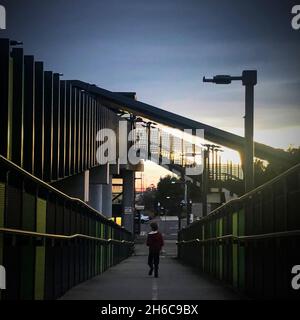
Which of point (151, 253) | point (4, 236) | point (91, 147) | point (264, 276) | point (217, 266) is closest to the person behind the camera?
point (4, 236)

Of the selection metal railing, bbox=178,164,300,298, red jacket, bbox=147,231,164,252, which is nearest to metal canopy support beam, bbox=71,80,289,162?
red jacket, bbox=147,231,164,252

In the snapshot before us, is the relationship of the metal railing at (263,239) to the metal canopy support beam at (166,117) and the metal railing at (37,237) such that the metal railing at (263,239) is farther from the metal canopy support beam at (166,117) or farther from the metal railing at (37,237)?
the metal canopy support beam at (166,117)

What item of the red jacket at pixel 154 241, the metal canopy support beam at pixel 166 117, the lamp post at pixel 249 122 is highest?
the metal canopy support beam at pixel 166 117

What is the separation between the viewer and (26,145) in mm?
19156

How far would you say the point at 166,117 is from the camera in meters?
65.9

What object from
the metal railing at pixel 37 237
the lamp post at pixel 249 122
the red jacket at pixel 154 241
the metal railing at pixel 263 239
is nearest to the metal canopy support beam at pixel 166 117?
the red jacket at pixel 154 241

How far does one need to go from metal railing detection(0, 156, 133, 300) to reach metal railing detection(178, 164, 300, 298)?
2.96 metres

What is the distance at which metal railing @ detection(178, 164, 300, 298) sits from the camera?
352 inches

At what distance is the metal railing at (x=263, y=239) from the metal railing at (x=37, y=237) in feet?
9.72

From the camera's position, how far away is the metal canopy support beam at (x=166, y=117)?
60.7 meters

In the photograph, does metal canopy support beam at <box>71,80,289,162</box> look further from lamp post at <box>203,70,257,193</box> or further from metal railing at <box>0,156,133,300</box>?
metal railing at <box>0,156,133,300</box>

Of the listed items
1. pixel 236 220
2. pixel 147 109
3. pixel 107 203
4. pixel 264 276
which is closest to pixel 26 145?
pixel 236 220

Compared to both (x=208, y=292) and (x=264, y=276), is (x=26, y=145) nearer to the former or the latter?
(x=208, y=292)

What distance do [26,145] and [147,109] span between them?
1866 inches
